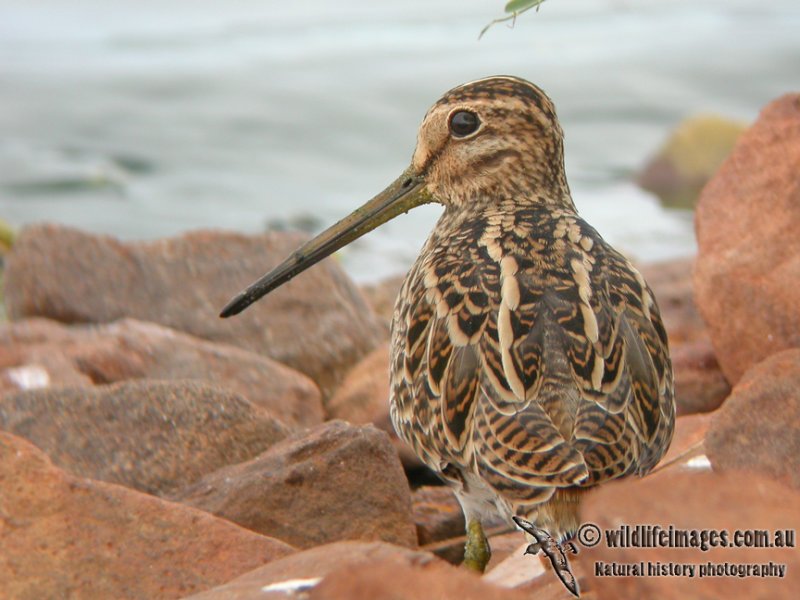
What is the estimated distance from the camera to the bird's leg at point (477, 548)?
4227 mm

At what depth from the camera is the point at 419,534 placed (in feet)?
15.9

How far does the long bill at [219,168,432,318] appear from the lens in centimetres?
479

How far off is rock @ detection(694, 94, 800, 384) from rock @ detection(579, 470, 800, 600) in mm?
2090

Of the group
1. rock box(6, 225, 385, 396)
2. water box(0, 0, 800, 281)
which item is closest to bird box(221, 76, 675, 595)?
rock box(6, 225, 385, 396)

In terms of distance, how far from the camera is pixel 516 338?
12.3 ft

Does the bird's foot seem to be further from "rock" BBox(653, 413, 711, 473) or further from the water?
the water

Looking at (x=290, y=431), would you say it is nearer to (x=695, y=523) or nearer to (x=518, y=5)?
(x=518, y=5)

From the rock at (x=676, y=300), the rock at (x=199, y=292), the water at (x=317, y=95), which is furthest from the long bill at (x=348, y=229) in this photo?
the water at (x=317, y=95)

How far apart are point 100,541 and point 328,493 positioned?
85 centimetres

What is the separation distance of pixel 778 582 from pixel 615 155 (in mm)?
11603

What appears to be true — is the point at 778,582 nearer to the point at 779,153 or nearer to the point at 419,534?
the point at 419,534

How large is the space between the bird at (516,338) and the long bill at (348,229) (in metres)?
0.02

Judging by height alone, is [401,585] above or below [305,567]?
above

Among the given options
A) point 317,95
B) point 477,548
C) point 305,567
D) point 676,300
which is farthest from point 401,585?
point 317,95
